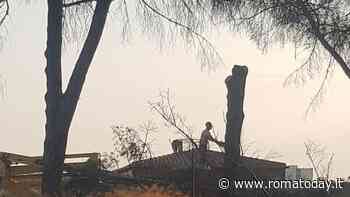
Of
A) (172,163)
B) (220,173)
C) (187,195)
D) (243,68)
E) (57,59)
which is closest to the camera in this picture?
(57,59)

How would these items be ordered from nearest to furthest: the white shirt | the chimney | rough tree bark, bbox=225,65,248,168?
1. rough tree bark, bbox=225,65,248,168
2. the white shirt
3. the chimney

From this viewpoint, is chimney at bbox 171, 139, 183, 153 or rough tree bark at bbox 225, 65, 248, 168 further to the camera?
chimney at bbox 171, 139, 183, 153

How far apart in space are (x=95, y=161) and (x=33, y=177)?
1.29 m

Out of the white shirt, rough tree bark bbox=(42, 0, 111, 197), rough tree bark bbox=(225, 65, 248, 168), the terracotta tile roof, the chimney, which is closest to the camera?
rough tree bark bbox=(42, 0, 111, 197)

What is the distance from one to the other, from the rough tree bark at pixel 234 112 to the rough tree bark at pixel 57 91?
10.6 feet

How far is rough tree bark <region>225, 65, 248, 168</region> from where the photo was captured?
12664 mm

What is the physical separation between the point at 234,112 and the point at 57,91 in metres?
3.75

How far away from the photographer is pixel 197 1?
11188mm

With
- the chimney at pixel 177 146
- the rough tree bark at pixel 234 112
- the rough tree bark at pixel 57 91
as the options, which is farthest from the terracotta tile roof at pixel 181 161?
the rough tree bark at pixel 57 91

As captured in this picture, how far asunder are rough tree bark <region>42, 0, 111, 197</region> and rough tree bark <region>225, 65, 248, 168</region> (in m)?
3.24

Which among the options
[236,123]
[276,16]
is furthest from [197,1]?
[236,123]

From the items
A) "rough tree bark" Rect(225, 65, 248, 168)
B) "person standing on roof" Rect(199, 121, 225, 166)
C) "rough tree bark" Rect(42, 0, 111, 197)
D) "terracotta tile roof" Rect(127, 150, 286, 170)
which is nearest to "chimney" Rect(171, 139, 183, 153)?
"terracotta tile roof" Rect(127, 150, 286, 170)

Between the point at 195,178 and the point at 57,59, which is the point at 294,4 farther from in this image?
the point at 57,59

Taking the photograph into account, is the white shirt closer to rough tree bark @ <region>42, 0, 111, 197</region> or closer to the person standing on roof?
the person standing on roof
